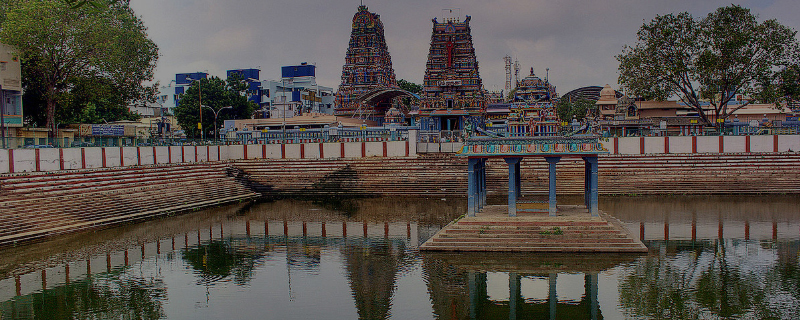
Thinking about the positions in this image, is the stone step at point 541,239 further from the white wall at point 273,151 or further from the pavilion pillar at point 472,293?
the white wall at point 273,151

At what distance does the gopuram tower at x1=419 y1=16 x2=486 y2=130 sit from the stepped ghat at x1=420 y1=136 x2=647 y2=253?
31.4 meters

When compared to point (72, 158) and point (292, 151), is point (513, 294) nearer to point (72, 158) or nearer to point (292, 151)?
point (72, 158)

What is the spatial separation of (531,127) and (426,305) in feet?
26.6

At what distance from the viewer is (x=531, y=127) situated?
21.2m

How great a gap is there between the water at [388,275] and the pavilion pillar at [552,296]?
0.10ft

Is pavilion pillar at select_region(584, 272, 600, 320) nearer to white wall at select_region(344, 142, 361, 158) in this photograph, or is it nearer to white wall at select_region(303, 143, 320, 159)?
white wall at select_region(344, 142, 361, 158)

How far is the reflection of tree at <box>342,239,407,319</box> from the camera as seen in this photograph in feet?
51.1

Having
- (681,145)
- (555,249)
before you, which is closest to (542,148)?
(555,249)

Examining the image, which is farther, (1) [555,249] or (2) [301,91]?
(2) [301,91]

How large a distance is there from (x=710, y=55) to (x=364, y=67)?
1340 inches

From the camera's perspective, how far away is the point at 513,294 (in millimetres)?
16516

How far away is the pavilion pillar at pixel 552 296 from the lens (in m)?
15.1

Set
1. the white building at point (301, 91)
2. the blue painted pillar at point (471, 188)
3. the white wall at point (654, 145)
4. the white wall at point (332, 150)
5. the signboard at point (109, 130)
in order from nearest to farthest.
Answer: the blue painted pillar at point (471, 188)
the white wall at point (654, 145)
the signboard at point (109, 130)
the white wall at point (332, 150)
the white building at point (301, 91)

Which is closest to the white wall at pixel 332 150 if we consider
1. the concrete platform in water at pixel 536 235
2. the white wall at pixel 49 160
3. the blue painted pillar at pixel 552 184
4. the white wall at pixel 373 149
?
the white wall at pixel 373 149
